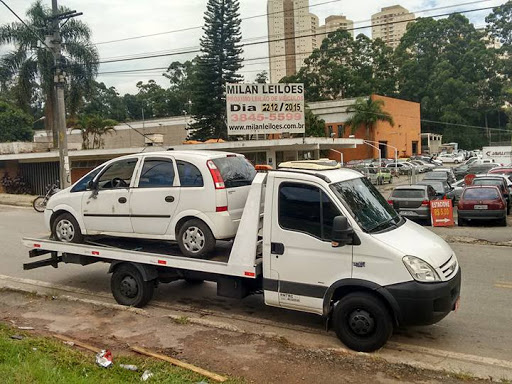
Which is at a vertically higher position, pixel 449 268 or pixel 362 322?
pixel 449 268

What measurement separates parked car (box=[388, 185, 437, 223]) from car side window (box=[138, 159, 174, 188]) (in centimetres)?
1120

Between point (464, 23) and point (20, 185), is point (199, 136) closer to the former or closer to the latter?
point (20, 185)

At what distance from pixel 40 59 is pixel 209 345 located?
30.1 metres

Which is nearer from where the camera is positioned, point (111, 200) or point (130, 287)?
point (130, 287)

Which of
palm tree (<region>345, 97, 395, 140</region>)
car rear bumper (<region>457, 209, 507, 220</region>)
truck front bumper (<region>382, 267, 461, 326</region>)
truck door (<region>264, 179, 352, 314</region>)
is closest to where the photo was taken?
truck front bumper (<region>382, 267, 461, 326</region>)

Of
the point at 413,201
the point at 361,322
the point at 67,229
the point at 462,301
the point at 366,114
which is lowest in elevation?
the point at 462,301

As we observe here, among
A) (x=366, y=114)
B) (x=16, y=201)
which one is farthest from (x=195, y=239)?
(x=366, y=114)

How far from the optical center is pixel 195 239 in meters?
6.79

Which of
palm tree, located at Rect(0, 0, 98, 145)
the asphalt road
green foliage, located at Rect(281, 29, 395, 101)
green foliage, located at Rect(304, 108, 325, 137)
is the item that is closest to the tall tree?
green foliage, located at Rect(304, 108, 325, 137)

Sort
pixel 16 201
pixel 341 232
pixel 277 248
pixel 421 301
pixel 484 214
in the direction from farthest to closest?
pixel 16 201
pixel 484 214
pixel 277 248
pixel 341 232
pixel 421 301

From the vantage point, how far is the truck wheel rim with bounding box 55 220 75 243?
8.11 meters

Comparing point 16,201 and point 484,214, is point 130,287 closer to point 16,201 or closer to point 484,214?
point 484,214

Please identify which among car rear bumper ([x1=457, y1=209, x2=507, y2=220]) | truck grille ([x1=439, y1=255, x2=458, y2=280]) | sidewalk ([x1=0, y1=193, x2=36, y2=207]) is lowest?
car rear bumper ([x1=457, y1=209, x2=507, y2=220])

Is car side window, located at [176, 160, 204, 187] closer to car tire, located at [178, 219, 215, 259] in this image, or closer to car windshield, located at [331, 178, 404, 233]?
car tire, located at [178, 219, 215, 259]
